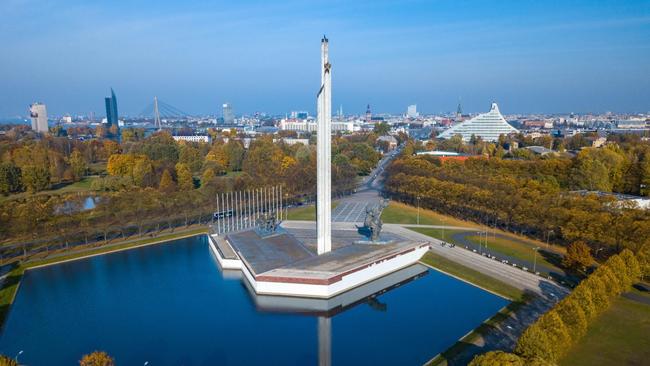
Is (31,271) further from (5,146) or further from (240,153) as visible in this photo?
(5,146)

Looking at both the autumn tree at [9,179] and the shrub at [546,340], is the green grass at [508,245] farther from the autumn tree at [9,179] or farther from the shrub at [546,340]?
the autumn tree at [9,179]

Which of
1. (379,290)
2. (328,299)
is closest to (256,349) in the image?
(328,299)

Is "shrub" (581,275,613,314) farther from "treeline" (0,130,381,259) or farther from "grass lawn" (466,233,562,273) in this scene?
"treeline" (0,130,381,259)

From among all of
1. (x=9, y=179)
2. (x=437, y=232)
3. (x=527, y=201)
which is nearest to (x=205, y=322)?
(x=437, y=232)

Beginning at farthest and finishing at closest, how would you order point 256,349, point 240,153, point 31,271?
point 240,153 < point 31,271 < point 256,349

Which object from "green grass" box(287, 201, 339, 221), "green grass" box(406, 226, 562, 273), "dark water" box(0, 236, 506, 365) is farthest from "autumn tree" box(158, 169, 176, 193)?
"green grass" box(406, 226, 562, 273)
